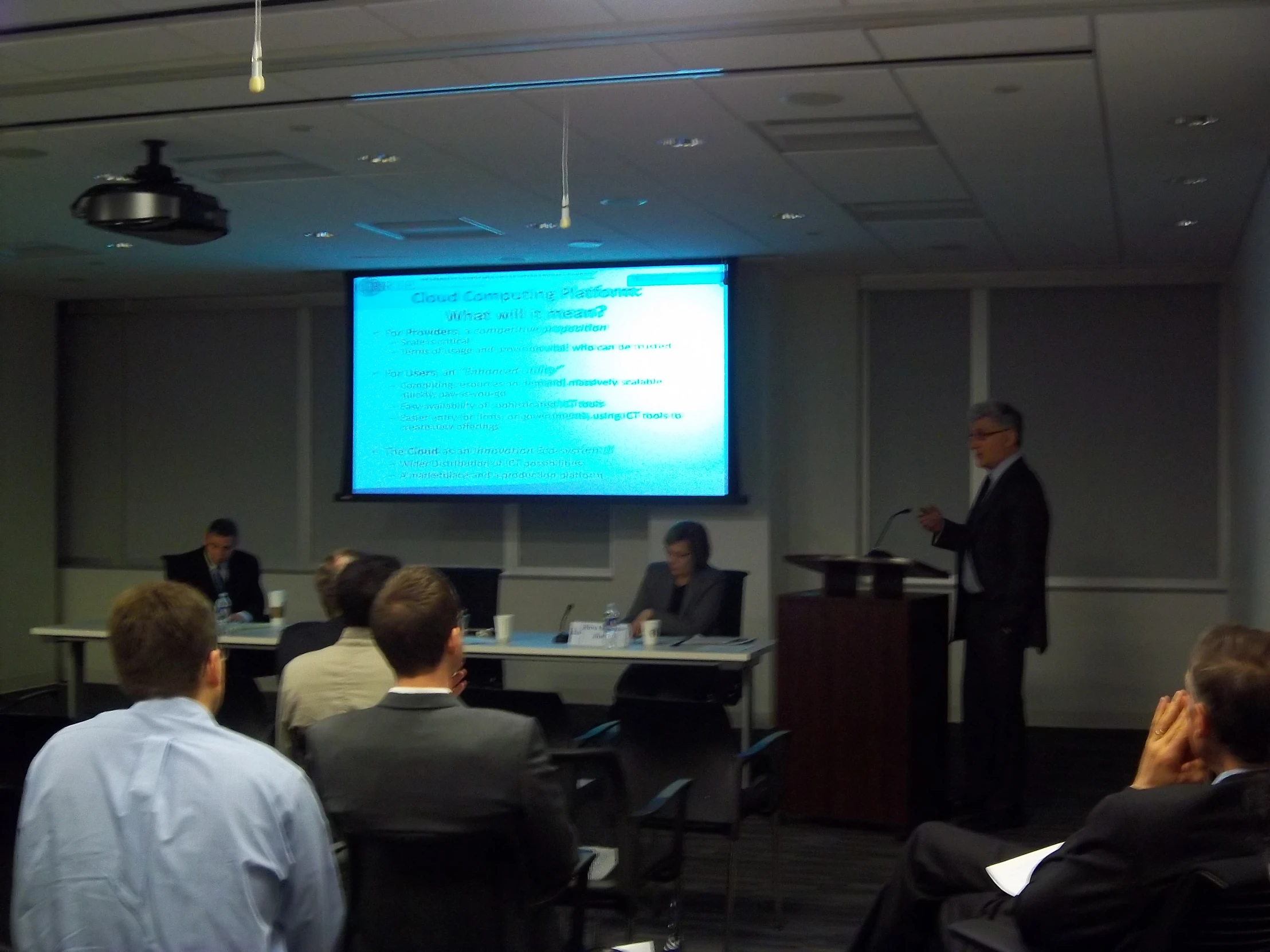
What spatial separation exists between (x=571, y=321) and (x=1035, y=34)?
4.70 metres

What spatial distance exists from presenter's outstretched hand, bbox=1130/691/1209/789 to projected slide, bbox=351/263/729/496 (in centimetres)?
543

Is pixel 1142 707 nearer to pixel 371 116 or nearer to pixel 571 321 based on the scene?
pixel 571 321

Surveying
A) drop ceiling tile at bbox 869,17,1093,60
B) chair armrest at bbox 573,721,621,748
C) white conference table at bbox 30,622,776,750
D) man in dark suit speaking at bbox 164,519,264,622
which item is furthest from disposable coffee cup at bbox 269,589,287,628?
drop ceiling tile at bbox 869,17,1093,60

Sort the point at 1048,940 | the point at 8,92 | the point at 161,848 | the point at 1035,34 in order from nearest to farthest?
1. the point at 161,848
2. the point at 1048,940
3. the point at 1035,34
4. the point at 8,92

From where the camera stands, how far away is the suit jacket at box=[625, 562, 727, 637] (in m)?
6.36

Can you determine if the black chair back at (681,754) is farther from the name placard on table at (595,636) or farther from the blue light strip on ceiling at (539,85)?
the blue light strip on ceiling at (539,85)

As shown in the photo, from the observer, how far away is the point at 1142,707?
843 centimetres

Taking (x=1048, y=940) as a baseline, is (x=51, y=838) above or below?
above

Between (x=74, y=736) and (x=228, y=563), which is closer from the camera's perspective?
(x=74, y=736)

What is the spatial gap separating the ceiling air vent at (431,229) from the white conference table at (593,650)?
2151 mm

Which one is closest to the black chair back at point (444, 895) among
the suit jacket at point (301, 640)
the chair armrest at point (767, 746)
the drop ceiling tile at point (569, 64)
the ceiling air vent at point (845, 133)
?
the chair armrest at point (767, 746)

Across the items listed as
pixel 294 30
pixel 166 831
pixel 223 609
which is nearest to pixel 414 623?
pixel 166 831

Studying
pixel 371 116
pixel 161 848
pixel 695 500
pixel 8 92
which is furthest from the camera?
pixel 695 500

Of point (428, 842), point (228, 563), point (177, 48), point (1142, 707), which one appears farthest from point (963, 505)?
point (428, 842)
